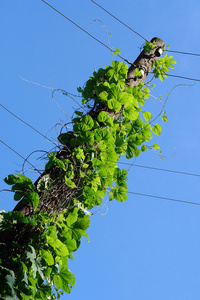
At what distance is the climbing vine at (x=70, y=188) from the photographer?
2.15m

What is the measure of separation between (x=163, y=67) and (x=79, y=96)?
0.93 meters

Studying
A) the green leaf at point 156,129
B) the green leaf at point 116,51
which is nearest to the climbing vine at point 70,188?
the green leaf at point 156,129

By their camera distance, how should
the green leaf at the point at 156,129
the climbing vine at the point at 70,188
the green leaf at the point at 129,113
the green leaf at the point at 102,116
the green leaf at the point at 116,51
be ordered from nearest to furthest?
the climbing vine at the point at 70,188, the green leaf at the point at 102,116, the green leaf at the point at 129,113, the green leaf at the point at 156,129, the green leaf at the point at 116,51

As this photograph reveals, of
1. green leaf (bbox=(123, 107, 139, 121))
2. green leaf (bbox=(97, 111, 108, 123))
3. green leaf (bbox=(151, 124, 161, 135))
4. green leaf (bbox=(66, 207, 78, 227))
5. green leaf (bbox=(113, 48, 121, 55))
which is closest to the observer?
green leaf (bbox=(66, 207, 78, 227))

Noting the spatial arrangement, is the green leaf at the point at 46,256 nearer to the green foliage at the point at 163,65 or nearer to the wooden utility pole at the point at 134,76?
the wooden utility pole at the point at 134,76

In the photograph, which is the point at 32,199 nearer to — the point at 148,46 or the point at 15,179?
the point at 15,179

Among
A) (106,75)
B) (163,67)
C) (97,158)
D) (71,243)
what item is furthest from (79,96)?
(71,243)

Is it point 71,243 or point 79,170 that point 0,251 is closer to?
point 71,243

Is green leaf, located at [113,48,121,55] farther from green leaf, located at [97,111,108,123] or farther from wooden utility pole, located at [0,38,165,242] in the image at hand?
green leaf, located at [97,111,108,123]

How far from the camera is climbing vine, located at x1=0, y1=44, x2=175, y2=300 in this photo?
215 cm

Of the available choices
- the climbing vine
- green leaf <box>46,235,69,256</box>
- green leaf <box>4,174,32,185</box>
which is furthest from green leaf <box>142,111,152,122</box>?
green leaf <box>46,235,69,256</box>

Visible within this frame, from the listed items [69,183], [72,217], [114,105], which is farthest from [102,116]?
[72,217]

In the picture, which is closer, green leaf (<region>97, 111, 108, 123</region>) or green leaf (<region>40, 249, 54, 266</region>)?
green leaf (<region>40, 249, 54, 266</region>)

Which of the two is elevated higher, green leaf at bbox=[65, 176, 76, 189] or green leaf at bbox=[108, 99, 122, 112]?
green leaf at bbox=[108, 99, 122, 112]
